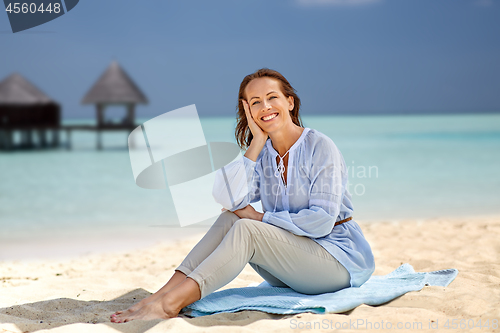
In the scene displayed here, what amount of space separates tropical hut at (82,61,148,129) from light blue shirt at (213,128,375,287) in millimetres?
18895

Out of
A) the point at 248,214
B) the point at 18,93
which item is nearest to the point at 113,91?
the point at 18,93

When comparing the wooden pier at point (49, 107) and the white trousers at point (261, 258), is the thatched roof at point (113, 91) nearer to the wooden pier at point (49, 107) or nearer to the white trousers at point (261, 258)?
the wooden pier at point (49, 107)

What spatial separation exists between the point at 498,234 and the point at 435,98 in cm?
4973

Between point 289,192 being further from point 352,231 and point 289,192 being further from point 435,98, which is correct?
point 435,98

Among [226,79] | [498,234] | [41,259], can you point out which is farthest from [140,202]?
[226,79]

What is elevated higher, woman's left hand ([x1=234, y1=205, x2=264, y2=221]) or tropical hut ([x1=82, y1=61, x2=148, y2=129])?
tropical hut ([x1=82, y1=61, x2=148, y2=129])

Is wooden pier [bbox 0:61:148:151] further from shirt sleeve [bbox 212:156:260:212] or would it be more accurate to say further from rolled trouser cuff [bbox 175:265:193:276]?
rolled trouser cuff [bbox 175:265:193:276]

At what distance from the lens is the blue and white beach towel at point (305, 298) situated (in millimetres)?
2115

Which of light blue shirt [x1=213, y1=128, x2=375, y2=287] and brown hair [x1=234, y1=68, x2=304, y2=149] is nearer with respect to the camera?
light blue shirt [x1=213, y1=128, x2=375, y2=287]

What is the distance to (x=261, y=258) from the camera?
7.20ft

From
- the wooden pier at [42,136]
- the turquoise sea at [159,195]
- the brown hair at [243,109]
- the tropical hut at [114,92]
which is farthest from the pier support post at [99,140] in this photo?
the brown hair at [243,109]

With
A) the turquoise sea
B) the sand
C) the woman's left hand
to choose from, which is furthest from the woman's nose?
the turquoise sea

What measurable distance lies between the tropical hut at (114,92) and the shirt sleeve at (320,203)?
62.8ft

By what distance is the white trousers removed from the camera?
210 cm
